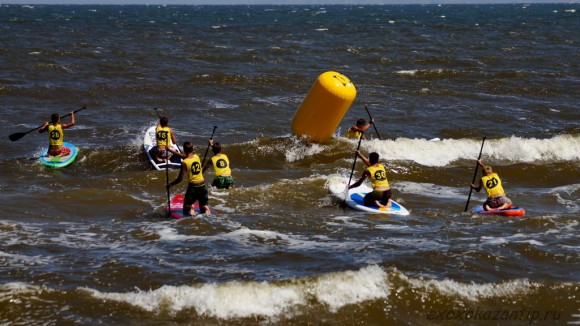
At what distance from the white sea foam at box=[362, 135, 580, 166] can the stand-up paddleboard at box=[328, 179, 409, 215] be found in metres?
4.34

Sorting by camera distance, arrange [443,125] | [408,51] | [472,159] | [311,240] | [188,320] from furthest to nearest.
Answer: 1. [408,51]
2. [443,125]
3. [472,159]
4. [311,240]
5. [188,320]

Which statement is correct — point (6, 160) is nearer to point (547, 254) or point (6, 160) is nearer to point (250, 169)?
point (250, 169)

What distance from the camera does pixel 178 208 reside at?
43.5 ft

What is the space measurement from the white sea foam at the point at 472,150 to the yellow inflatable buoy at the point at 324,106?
157 cm

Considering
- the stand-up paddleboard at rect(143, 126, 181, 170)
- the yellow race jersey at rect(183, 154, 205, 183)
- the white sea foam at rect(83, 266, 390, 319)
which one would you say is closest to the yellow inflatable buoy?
the stand-up paddleboard at rect(143, 126, 181, 170)

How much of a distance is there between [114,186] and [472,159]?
9.23 meters

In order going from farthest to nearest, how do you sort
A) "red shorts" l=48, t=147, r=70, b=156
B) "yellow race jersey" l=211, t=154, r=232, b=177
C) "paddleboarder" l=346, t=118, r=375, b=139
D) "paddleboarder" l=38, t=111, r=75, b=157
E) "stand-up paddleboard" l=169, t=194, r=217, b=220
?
1. "paddleboarder" l=346, t=118, r=375, b=139
2. "red shorts" l=48, t=147, r=70, b=156
3. "paddleboarder" l=38, t=111, r=75, b=157
4. "yellow race jersey" l=211, t=154, r=232, b=177
5. "stand-up paddleboard" l=169, t=194, r=217, b=220

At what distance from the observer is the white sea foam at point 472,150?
19.6m

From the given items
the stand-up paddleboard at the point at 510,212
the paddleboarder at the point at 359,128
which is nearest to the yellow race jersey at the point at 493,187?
the stand-up paddleboard at the point at 510,212

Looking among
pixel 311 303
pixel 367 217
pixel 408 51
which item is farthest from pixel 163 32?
pixel 311 303

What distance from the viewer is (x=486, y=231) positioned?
12352mm

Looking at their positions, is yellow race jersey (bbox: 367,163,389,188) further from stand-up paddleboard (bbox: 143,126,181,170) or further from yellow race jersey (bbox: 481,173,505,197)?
stand-up paddleboard (bbox: 143,126,181,170)

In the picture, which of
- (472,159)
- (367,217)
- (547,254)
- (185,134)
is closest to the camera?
(547,254)

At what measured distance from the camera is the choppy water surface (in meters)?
9.41
